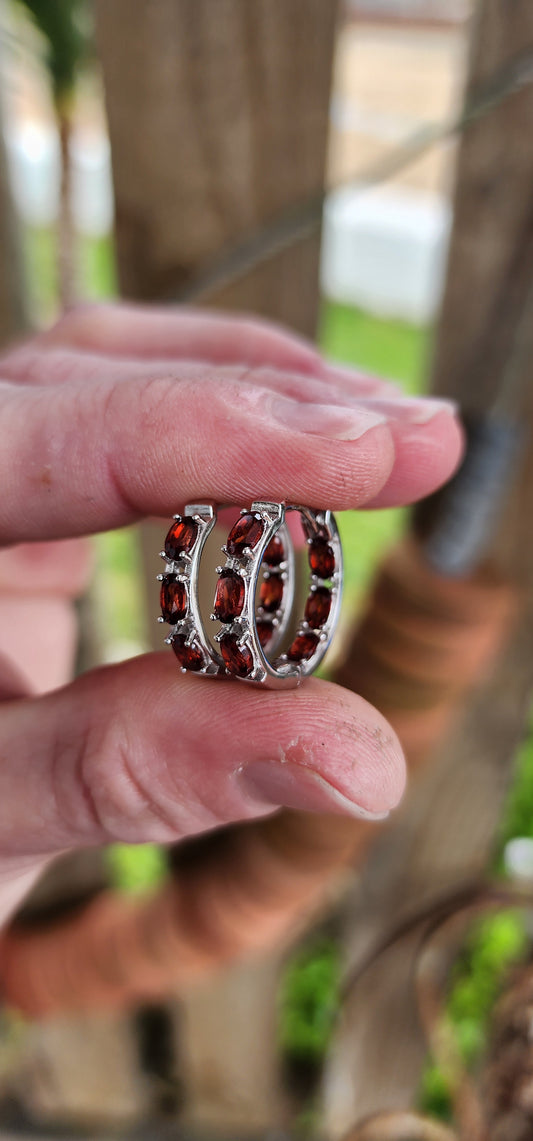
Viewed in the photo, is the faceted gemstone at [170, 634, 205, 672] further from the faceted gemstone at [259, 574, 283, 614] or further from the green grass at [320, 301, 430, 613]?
the green grass at [320, 301, 430, 613]

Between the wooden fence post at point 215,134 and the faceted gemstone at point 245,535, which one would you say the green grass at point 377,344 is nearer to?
the wooden fence post at point 215,134

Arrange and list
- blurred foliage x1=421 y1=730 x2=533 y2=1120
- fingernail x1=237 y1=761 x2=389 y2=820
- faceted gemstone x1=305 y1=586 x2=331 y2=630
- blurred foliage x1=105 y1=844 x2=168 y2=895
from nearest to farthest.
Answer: fingernail x1=237 y1=761 x2=389 y2=820
faceted gemstone x1=305 y1=586 x2=331 y2=630
blurred foliage x1=421 y1=730 x2=533 y2=1120
blurred foliage x1=105 y1=844 x2=168 y2=895

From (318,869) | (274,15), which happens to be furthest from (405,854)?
(274,15)

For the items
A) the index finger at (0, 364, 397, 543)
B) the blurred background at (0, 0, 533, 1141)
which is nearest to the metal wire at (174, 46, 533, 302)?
the blurred background at (0, 0, 533, 1141)

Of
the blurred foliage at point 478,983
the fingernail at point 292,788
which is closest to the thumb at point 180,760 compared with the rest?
the fingernail at point 292,788

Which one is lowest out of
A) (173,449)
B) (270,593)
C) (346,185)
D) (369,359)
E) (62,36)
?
(369,359)

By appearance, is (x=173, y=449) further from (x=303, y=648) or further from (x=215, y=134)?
(x=215, y=134)

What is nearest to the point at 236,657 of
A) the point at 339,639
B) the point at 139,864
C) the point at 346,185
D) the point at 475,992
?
the point at 346,185
